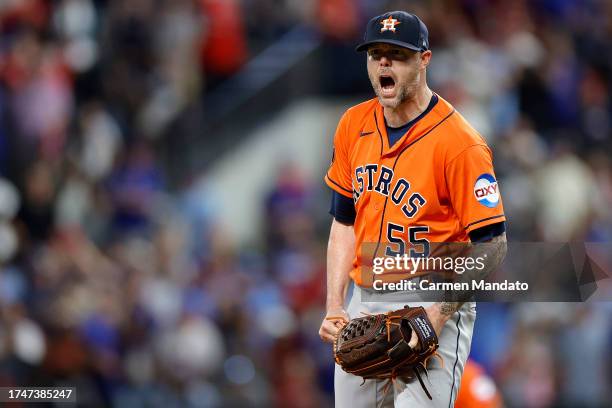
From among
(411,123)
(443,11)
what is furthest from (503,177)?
(411,123)

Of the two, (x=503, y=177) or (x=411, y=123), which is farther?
(x=503, y=177)

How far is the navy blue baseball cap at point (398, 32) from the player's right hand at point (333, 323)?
1215mm

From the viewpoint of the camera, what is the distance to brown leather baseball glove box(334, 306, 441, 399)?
5496 mm

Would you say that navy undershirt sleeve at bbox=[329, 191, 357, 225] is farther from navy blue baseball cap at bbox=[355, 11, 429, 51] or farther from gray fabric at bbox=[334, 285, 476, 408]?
navy blue baseball cap at bbox=[355, 11, 429, 51]

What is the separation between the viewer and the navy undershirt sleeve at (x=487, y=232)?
18.2 feet

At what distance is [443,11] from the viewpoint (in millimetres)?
13469

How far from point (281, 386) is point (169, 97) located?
11.5ft

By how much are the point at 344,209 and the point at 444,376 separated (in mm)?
951

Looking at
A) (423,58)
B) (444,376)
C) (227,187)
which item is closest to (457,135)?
(423,58)

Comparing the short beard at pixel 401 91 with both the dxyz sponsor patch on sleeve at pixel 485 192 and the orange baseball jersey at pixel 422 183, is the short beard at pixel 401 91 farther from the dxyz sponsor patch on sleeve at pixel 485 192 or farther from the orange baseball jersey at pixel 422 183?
the dxyz sponsor patch on sleeve at pixel 485 192

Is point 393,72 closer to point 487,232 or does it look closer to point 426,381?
point 487,232

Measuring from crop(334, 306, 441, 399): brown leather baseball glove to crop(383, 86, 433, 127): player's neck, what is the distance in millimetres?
832

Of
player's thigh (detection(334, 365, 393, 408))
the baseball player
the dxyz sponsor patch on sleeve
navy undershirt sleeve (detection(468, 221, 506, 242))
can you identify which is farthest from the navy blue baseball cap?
player's thigh (detection(334, 365, 393, 408))

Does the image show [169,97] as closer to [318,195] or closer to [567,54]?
[318,195]
